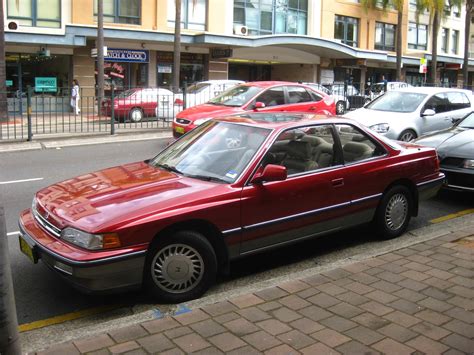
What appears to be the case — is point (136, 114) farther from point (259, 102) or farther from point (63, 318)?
point (63, 318)

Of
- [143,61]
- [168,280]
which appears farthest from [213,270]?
[143,61]

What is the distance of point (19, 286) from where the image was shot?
479cm

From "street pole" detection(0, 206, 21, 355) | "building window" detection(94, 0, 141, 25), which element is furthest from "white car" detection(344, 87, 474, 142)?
"building window" detection(94, 0, 141, 25)

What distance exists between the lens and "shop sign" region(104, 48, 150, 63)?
27094 mm

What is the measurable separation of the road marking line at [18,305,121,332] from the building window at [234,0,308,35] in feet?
95.8

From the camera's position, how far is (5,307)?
2.78 m

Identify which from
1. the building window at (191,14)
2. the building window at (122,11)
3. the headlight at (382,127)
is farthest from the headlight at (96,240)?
the building window at (191,14)

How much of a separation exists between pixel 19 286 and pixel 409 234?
14.0 feet

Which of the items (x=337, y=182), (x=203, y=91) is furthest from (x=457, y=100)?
(x=203, y=91)

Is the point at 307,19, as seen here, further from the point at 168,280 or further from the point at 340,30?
the point at 168,280

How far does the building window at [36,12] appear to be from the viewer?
2350 cm

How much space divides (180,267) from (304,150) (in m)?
1.82

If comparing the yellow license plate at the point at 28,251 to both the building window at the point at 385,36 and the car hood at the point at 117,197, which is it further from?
the building window at the point at 385,36

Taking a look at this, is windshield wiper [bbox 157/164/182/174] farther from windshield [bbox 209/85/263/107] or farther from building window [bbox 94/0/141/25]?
building window [bbox 94/0/141/25]
